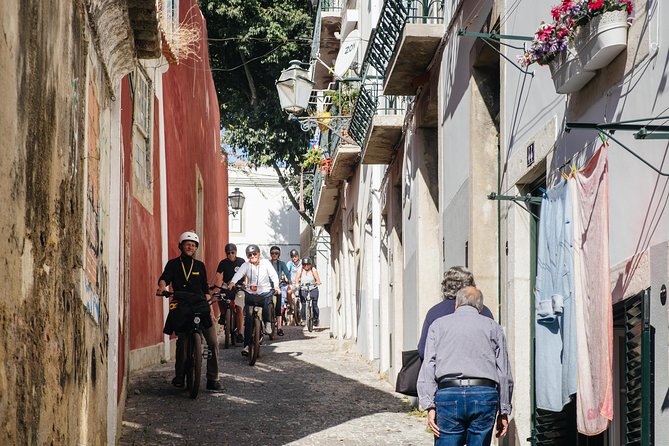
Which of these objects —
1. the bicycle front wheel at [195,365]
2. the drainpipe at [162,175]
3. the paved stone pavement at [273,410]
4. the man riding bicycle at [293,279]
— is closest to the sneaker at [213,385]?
the paved stone pavement at [273,410]

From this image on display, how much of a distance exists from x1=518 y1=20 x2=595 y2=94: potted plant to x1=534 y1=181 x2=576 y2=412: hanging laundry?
0.65m

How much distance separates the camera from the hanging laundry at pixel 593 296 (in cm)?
562

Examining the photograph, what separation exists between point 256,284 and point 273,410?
4902mm

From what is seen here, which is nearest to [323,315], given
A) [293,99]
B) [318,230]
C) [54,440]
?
[318,230]

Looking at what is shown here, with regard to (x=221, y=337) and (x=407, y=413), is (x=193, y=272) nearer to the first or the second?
(x=407, y=413)

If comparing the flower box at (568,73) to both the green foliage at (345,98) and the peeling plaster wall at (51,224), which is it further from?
the green foliage at (345,98)

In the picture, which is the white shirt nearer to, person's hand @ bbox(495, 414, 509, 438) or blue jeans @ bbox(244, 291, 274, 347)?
blue jeans @ bbox(244, 291, 274, 347)

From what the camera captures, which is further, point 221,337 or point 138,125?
point 221,337

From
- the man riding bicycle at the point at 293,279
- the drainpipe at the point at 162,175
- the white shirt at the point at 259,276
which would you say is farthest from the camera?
the man riding bicycle at the point at 293,279

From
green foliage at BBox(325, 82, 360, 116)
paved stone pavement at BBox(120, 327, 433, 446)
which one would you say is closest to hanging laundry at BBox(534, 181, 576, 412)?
paved stone pavement at BBox(120, 327, 433, 446)

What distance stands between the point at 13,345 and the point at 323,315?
105ft

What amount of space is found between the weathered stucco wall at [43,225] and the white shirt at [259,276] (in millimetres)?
9718

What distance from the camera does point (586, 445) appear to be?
24.1ft

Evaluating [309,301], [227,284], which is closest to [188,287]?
→ [227,284]
